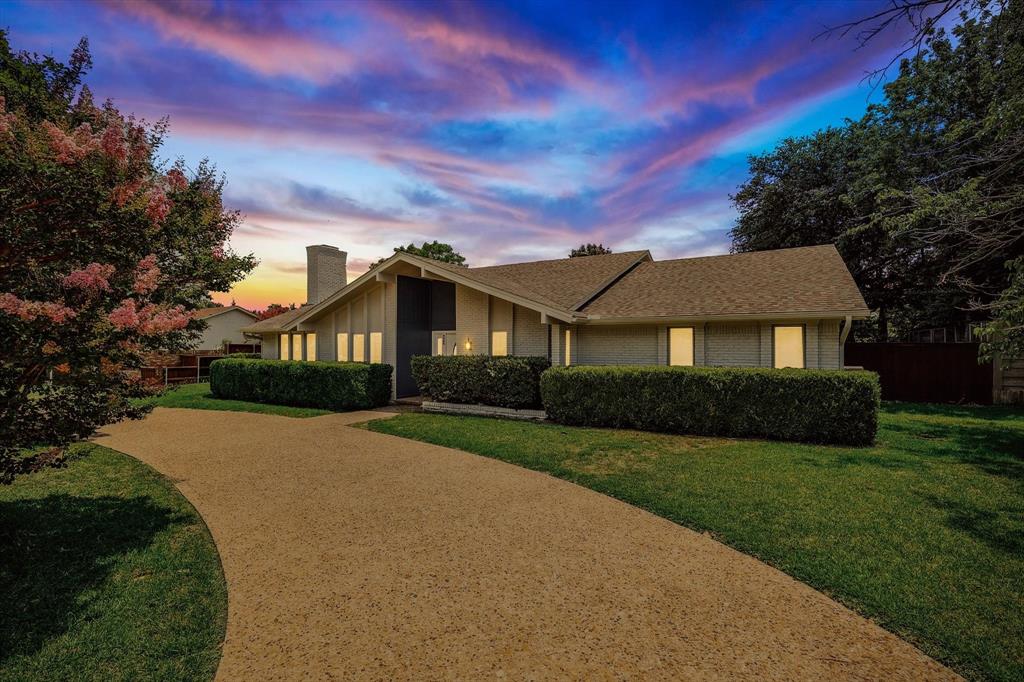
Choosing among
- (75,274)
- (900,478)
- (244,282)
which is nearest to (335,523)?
(75,274)

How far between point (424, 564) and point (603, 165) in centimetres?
1504

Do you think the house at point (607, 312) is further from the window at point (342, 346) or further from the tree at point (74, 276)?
the tree at point (74, 276)

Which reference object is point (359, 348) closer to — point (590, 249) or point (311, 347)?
point (311, 347)

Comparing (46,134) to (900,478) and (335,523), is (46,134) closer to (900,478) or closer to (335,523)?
(335,523)

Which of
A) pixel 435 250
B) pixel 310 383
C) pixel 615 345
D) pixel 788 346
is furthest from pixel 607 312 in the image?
pixel 435 250

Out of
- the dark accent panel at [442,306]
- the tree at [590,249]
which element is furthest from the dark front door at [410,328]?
the tree at [590,249]

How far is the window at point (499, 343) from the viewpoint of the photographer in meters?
15.6

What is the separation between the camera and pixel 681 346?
14492mm

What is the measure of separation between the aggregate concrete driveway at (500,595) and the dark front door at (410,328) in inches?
387

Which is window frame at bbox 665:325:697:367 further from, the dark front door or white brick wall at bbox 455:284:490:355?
the dark front door

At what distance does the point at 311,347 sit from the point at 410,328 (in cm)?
583

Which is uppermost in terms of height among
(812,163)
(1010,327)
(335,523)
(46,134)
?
(812,163)

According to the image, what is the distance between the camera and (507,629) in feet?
11.2

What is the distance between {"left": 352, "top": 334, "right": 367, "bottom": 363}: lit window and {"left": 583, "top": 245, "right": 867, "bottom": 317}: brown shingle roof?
8.68m
